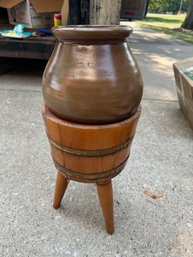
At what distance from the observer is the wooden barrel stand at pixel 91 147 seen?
0.94 m

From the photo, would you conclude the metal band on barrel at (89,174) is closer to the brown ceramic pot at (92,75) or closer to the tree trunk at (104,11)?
the brown ceramic pot at (92,75)

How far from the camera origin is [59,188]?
4.31 ft

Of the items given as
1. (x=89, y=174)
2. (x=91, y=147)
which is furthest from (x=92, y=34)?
(x=89, y=174)

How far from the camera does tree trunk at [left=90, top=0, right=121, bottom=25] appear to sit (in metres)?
3.47

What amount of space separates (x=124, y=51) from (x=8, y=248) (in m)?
1.08

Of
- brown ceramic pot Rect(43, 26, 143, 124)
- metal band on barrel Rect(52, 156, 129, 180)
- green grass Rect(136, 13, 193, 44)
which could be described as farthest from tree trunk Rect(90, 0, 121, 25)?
green grass Rect(136, 13, 193, 44)

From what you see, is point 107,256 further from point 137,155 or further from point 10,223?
point 137,155

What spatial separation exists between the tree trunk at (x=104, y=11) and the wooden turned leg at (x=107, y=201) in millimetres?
3085

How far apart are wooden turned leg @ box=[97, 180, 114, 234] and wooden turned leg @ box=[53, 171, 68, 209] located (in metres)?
0.22

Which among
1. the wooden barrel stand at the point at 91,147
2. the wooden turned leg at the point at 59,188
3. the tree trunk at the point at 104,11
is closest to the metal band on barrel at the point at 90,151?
the wooden barrel stand at the point at 91,147

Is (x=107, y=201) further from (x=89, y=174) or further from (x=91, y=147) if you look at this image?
(x=91, y=147)

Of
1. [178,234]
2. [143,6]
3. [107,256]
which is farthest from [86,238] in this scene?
[143,6]

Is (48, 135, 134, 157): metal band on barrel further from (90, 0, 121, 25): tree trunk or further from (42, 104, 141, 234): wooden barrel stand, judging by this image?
(90, 0, 121, 25): tree trunk

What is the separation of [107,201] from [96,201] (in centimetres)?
29
